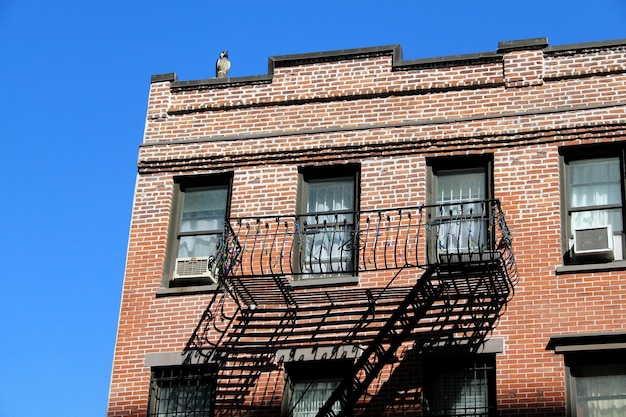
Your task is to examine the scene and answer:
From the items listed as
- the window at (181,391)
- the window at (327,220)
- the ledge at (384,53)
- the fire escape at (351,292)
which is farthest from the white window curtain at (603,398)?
the ledge at (384,53)

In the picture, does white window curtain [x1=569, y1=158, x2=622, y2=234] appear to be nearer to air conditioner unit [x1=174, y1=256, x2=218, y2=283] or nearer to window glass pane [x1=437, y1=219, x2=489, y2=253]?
window glass pane [x1=437, y1=219, x2=489, y2=253]

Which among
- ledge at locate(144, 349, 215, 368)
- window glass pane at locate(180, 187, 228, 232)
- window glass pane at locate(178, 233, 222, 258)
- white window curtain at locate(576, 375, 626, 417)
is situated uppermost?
window glass pane at locate(180, 187, 228, 232)

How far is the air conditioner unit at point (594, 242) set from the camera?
746 inches

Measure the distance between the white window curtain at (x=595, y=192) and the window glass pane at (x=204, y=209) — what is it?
5418 millimetres

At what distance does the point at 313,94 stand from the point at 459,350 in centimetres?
522

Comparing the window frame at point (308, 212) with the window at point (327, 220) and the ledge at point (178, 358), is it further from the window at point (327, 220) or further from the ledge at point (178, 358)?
the ledge at point (178, 358)

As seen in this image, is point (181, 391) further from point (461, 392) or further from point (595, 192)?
point (595, 192)

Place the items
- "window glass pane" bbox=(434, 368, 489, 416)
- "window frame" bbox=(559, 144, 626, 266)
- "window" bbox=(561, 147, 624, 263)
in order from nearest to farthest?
"window glass pane" bbox=(434, 368, 489, 416), "window" bbox=(561, 147, 624, 263), "window frame" bbox=(559, 144, 626, 266)

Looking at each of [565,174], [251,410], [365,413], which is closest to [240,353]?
[251,410]

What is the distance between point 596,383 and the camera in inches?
722

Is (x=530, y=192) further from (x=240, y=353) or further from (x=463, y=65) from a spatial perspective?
(x=240, y=353)

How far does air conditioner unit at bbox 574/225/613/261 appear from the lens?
62.2 feet

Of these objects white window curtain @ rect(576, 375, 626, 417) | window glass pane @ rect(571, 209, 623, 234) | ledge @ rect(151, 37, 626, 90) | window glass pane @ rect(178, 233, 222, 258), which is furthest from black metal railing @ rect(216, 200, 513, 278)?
ledge @ rect(151, 37, 626, 90)

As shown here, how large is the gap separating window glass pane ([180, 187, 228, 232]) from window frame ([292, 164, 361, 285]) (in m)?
1.26
